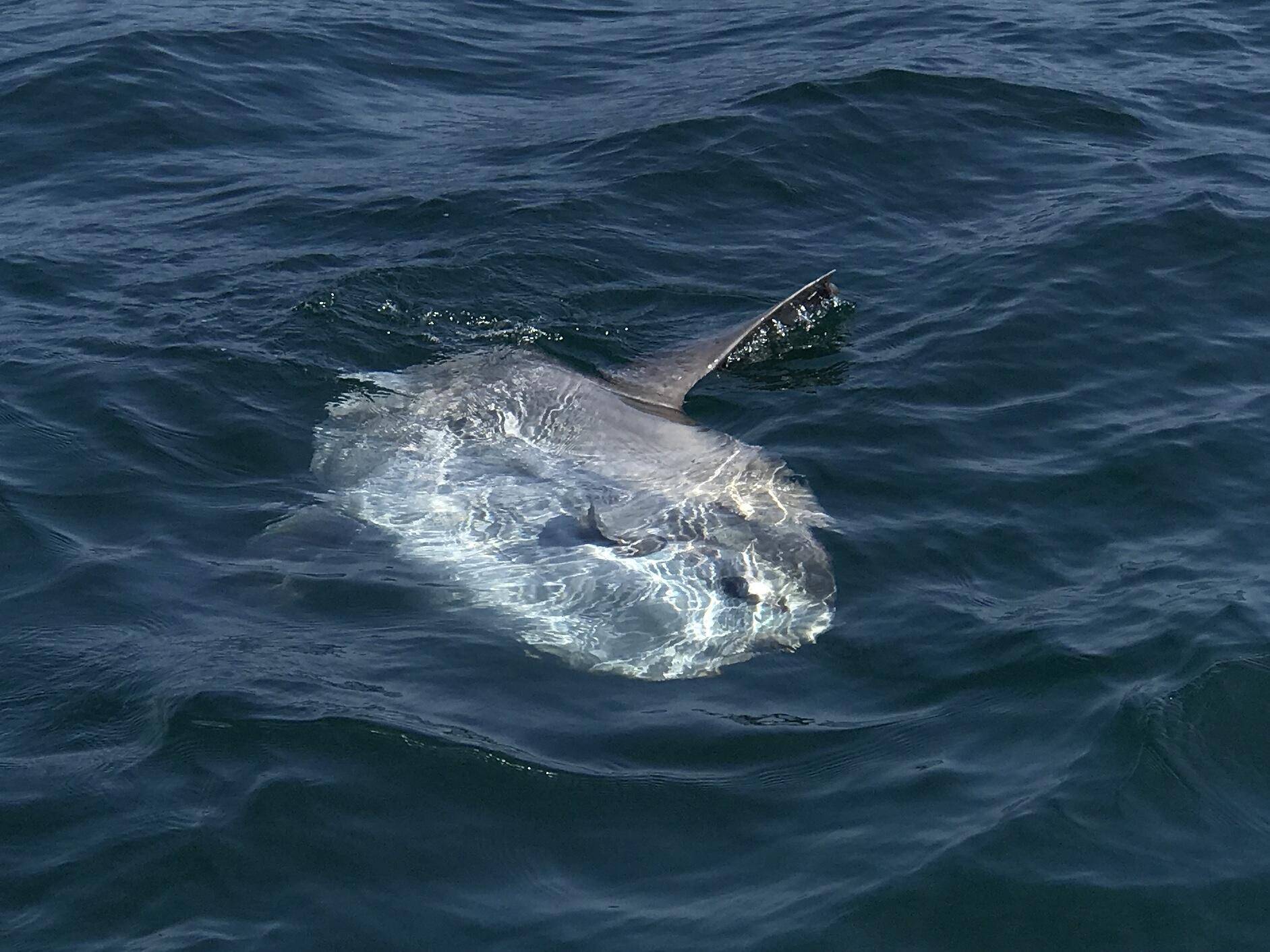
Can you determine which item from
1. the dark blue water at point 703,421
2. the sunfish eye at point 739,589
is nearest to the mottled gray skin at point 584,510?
the sunfish eye at point 739,589

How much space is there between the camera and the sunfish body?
329 inches

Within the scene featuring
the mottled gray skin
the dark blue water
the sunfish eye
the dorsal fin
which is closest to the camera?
the dark blue water

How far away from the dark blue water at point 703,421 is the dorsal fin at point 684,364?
1.39 ft

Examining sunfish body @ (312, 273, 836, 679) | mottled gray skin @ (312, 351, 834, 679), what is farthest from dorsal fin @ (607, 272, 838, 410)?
mottled gray skin @ (312, 351, 834, 679)

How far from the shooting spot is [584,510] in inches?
369

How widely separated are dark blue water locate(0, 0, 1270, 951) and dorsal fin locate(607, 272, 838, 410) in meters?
0.42

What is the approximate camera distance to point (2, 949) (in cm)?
606

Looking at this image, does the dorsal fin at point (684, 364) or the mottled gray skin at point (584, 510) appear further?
the dorsal fin at point (684, 364)

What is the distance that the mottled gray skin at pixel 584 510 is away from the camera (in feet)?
27.4

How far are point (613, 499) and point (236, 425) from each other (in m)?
3.20

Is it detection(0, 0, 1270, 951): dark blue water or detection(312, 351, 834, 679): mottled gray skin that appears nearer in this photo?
detection(0, 0, 1270, 951): dark blue water

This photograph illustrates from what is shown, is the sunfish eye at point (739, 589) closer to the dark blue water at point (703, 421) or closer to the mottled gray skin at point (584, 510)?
the mottled gray skin at point (584, 510)

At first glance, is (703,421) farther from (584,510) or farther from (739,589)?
(739,589)

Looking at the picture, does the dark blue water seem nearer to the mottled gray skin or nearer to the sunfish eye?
the mottled gray skin
